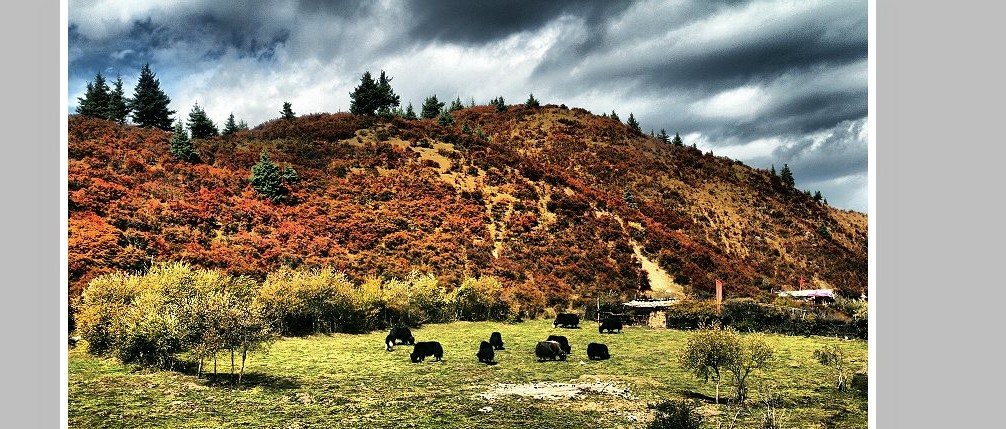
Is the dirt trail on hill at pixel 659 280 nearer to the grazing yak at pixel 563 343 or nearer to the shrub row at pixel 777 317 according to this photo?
the shrub row at pixel 777 317

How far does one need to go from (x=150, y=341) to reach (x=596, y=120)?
82608mm

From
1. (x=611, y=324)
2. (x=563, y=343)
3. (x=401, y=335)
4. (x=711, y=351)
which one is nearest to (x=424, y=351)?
(x=401, y=335)

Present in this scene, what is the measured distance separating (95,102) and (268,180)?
2420cm

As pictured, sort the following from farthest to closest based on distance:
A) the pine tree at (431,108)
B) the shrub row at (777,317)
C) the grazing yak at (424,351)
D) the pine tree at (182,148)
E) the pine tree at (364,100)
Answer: the pine tree at (431,108)
the pine tree at (364,100)
the pine tree at (182,148)
the shrub row at (777,317)
the grazing yak at (424,351)

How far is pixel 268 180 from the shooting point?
49531mm

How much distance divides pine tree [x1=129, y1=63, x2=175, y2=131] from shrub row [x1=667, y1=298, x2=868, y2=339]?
52.4 m

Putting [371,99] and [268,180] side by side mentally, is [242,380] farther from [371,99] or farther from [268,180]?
[371,99]

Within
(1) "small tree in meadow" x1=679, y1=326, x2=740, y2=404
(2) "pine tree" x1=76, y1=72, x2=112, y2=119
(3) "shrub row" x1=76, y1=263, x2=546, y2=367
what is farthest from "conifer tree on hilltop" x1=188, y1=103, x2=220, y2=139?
(1) "small tree in meadow" x1=679, y1=326, x2=740, y2=404

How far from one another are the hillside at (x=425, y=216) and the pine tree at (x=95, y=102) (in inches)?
211

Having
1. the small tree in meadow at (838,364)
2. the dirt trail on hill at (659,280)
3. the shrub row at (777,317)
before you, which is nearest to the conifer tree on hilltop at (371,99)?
the dirt trail on hill at (659,280)

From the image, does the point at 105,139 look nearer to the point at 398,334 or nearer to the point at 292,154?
the point at 292,154

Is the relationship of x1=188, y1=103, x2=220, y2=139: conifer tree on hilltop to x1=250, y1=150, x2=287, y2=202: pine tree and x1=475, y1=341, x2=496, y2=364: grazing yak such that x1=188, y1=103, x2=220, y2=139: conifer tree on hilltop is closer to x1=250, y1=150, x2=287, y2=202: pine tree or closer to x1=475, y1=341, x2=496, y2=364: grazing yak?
x1=250, y1=150, x2=287, y2=202: pine tree

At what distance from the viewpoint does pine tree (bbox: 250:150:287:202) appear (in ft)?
161

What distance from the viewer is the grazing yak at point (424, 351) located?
25159 millimetres
